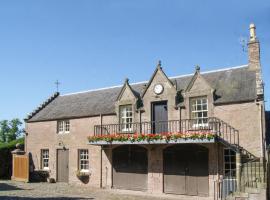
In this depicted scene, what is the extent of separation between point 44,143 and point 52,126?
1.74m

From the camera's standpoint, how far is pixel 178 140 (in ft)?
67.8

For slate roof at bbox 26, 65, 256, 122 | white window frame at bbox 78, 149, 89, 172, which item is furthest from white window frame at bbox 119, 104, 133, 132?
white window frame at bbox 78, 149, 89, 172

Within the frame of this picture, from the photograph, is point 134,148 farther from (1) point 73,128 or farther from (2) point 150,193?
(1) point 73,128

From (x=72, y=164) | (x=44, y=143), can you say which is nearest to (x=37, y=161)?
(x=44, y=143)

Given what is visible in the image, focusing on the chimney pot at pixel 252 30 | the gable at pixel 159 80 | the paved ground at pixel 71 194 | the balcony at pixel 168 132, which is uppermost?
the chimney pot at pixel 252 30

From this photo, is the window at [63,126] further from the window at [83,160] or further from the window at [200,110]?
the window at [200,110]

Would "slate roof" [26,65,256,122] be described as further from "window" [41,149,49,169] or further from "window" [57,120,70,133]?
"window" [41,149,49,169]

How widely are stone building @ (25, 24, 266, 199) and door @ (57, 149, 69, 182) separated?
8 centimetres

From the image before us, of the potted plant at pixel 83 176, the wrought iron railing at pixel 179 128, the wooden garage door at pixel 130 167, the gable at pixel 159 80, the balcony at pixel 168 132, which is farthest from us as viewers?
the potted plant at pixel 83 176

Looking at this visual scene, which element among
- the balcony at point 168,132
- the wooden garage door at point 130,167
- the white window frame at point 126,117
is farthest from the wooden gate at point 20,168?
the white window frame at point 126,117

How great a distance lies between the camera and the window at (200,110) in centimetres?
2154

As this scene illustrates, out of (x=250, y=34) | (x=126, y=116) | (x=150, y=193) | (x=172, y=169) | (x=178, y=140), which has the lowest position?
(x=150, y=193)

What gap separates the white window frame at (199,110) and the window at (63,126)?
11.8 metres

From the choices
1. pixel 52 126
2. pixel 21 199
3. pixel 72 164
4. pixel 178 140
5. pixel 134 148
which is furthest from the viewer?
pixel 52 126
